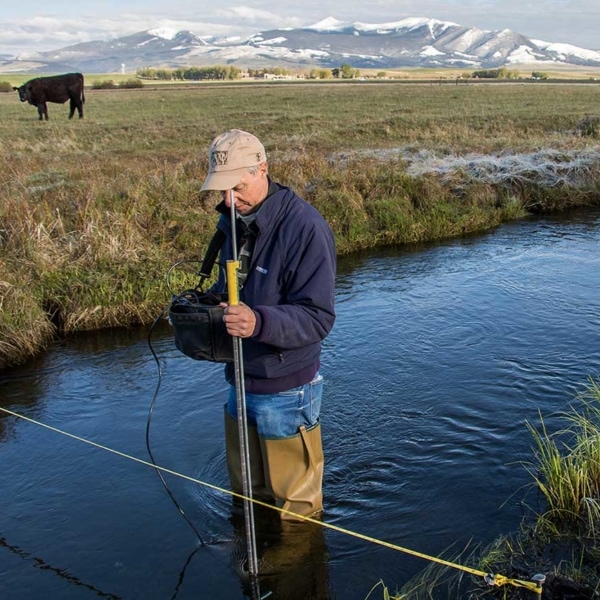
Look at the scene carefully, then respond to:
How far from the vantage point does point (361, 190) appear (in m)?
14.6

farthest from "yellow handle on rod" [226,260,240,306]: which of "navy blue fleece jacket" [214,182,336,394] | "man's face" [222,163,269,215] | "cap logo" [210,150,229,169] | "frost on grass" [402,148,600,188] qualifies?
"frost on grass" [402,148,600,188]

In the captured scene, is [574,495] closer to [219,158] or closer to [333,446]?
[333,446]

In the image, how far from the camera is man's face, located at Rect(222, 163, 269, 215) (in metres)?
3.60

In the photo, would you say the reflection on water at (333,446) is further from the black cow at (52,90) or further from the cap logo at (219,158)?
the black cow at (52,90)

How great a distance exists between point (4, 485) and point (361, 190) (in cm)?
1048

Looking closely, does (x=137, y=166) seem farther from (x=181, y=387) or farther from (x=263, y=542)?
(x=263, y=542)

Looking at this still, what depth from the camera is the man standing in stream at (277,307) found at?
3.51 meters

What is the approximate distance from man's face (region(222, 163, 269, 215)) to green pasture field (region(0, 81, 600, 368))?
5.83m

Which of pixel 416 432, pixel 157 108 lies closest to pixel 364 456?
pixel 416 432

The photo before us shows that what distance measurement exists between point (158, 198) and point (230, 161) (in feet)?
30.4

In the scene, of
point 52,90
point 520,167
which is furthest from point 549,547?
point 52,90

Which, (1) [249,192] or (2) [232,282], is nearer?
(2) [232,282]

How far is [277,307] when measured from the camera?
11.5ft

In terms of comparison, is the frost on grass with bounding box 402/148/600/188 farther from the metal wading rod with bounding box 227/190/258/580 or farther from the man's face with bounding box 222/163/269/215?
the metal wading rod with bounding box 227/190/258/580
